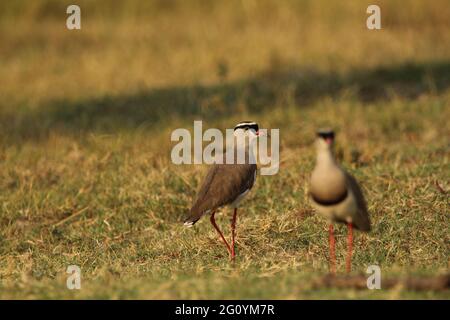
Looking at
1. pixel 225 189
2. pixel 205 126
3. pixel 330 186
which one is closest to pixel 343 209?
pixel 330 186

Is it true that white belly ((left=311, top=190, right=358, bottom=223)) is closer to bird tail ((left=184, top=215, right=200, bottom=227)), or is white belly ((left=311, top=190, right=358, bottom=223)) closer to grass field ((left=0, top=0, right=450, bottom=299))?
grass field ((left=0, top=0, right=450, bottom=299))

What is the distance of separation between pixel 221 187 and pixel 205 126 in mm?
4099

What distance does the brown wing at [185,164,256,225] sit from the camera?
5992mm

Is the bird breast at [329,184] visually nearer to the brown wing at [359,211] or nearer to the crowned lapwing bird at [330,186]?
the crowned lapwing bird at [330,186]

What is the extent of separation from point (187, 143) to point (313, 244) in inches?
139

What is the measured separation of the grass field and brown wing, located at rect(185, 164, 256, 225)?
33 centimetres

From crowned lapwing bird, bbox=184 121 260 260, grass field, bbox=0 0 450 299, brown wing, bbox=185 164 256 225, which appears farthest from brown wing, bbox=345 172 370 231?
brown wing, bbox=185 164 256 225

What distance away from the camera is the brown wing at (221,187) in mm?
5992

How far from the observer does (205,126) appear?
10086mm

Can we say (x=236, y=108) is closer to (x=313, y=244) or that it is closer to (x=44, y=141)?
(x=44, y=141)

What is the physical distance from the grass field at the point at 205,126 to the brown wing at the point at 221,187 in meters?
0.33

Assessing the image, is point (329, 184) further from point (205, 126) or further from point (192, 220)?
point (205, 126)

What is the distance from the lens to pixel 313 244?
20.0 feet
